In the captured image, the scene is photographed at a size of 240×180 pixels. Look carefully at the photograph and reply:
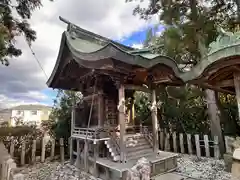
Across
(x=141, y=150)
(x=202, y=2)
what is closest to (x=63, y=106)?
(x=141, y=150)

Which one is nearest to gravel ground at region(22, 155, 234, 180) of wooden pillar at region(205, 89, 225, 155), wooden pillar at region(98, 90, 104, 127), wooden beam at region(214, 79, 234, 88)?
wooden pillar at region(205, 89, 225, 155)

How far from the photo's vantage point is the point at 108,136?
6.01 meters

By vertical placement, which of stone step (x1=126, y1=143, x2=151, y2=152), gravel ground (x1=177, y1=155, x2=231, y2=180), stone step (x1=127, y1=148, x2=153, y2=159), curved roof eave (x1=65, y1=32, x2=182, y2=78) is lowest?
gravel ground (x1=177, y1=155, x2=231, y2=180)

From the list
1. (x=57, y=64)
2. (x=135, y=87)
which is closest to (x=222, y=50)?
(x=135, y=87)

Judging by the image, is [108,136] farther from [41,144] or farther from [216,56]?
[216,56]

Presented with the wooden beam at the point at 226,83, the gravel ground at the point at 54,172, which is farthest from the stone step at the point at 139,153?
A: the wooden beam at the point at 226,83

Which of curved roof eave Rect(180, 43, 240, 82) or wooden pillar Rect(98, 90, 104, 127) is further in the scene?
wooden pillar Rect(98, 90, 104, 127)

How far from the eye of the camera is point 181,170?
5.68m

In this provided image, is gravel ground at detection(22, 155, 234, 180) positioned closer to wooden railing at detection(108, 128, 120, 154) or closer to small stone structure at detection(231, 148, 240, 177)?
wooden railing at detection(108, 128, 120, 154)

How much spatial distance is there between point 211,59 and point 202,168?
4372 mm

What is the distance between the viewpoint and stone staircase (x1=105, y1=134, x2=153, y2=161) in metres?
5.46

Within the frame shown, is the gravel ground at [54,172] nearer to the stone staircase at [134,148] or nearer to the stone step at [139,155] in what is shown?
the stone staircase at [134,148]

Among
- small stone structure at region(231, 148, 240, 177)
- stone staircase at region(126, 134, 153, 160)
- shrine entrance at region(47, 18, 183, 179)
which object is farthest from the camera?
stone staircase at region(126, 134, 153, 160)

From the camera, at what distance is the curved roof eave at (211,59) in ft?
8.87
